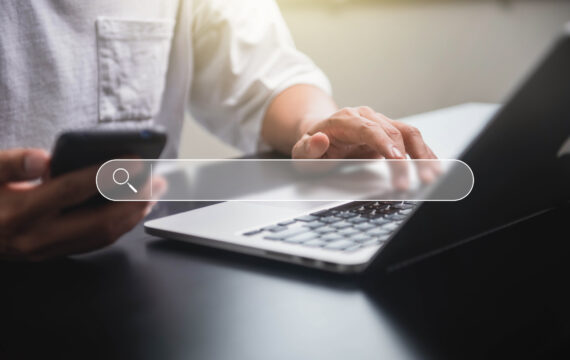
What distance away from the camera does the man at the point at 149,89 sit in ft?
0.93

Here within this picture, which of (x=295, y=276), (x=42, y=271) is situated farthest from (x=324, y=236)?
(x=42, y=271)

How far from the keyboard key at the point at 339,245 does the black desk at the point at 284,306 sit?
0.04 ft

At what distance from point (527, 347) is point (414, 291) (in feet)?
0.20

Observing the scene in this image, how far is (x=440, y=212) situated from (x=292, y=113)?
0.40m

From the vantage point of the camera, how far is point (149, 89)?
2.24 ft

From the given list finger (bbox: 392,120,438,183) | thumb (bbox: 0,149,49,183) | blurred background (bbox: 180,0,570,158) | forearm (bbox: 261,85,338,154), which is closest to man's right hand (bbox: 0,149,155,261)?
thumb (bbox: 0,149,49,183)

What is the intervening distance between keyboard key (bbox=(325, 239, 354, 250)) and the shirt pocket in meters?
0.44

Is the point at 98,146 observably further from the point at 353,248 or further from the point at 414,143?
the point at 414,143

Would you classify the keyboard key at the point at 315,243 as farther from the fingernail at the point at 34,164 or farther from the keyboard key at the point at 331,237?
the fingernail at the point at 34,164

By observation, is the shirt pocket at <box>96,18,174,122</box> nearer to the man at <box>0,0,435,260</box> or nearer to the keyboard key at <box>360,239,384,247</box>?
the man at <box>0,0,435,260</box>

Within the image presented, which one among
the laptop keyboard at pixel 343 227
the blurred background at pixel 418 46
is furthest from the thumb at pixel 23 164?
the blurred background at pixel 418 46

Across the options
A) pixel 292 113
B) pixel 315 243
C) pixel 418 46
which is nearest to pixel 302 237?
pixel 315 243

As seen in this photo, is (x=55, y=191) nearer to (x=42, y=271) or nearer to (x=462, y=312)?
(x=42, y=271)

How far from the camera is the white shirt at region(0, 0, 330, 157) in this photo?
1.86ft
